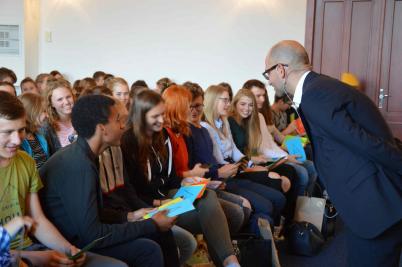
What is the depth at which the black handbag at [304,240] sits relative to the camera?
3.47 m

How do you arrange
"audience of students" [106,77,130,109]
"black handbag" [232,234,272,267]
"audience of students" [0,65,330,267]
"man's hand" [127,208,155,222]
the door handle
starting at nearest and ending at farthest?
"audience of students" [0,65,330,267], "man's hand" [127,208,155,222], "black handbag" [232,234,272,267], "audience of students" [106,77,130,109], the door handle

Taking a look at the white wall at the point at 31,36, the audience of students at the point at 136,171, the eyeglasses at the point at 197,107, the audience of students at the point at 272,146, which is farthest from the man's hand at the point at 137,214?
the white wall at the point at 31,36

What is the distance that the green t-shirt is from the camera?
1841 mm

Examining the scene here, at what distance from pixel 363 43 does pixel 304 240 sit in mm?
3556

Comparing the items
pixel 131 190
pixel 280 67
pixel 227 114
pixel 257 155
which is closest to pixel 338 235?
pixel 257 155

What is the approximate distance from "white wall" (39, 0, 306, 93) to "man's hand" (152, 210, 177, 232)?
480 centimetres

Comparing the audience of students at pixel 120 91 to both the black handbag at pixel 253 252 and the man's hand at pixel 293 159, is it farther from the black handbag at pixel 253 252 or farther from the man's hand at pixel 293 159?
the black handbag at pixel 253 252

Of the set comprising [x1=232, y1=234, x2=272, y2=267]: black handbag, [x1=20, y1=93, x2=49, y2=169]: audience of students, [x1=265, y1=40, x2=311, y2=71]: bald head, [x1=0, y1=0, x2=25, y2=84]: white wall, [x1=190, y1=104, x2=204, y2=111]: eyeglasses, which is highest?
[x1=0, y1=0, x2=25, y2=84]: white wall

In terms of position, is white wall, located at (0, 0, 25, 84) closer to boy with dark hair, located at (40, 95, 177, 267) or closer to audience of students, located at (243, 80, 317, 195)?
audience of students, located at (243, 80, 317, 195)

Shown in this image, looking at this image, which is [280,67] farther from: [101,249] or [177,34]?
[177,34]

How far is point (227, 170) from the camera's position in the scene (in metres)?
3.43

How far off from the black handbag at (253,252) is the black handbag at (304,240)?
25.9 inches

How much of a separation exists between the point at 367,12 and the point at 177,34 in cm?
266

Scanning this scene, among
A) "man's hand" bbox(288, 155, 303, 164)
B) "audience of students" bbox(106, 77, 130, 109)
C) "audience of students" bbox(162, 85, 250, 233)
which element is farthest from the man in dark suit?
"audience of students" bbox(106, 77, 130, 109)
